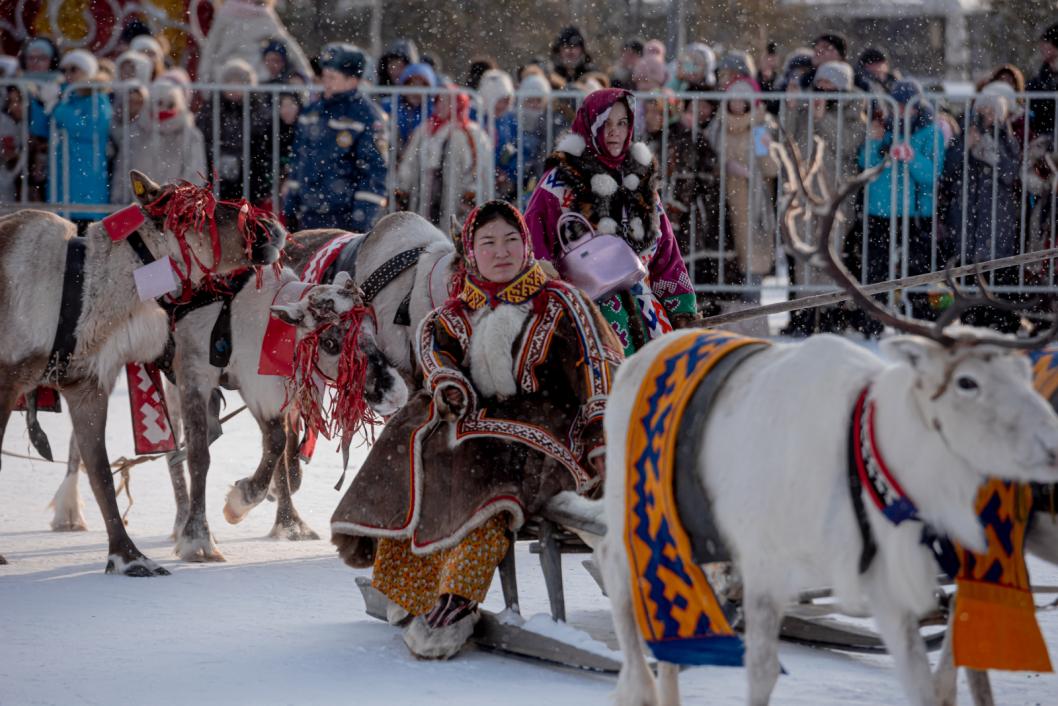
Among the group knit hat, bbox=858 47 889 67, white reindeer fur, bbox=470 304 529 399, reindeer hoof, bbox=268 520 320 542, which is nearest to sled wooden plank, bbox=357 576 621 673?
white reindeer fur, bbox=470 304 529 399

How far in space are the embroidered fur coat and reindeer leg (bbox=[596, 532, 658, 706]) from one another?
0.75 metres

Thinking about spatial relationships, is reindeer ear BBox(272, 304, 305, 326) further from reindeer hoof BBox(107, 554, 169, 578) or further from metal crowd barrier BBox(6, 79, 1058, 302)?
metal crowd barrier BBox(6, 79, 1058, 302)

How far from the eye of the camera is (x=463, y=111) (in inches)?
391

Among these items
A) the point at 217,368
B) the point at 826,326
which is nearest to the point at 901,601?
the point at 217,368

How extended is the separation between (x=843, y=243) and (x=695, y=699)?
22.1ft

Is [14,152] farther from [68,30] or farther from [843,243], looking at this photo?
[843,243]

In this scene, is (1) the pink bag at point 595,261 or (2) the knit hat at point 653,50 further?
(2) the knit hat at point 653,50

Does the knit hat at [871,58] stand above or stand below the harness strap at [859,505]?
above

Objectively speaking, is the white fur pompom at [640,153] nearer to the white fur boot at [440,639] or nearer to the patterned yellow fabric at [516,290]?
the patterned yellow fabric at [516,290]

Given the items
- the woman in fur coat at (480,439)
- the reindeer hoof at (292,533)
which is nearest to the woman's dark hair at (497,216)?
the woman in fur coat at (480,439)

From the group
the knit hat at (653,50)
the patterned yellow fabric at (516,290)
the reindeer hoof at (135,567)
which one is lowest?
the reindeer hoof at (135,567)

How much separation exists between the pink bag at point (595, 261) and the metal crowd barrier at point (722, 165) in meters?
4.52

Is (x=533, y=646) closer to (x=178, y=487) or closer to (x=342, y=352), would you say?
(x=342, y=352)

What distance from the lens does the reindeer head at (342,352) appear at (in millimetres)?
5477
